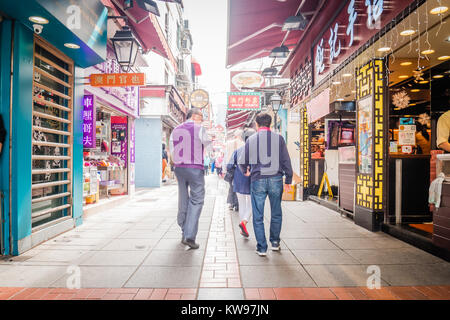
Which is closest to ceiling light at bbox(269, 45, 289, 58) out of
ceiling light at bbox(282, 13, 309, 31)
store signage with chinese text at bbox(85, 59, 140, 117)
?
ceiling light at bbox(282, 13, 309, 31)

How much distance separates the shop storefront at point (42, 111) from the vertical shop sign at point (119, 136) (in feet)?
11.9

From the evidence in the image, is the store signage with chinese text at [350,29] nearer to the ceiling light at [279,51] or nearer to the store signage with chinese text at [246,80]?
the ceiling light at [279,51]

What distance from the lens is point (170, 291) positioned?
2.89 metres

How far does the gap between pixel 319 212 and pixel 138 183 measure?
1021 cm

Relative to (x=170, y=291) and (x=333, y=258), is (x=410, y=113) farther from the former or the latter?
(x=170, y=291)

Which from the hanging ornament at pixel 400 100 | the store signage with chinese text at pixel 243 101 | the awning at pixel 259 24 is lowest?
the hanging ornament at pixel 400 100

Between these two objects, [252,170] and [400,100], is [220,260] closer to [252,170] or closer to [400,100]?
[252,170]

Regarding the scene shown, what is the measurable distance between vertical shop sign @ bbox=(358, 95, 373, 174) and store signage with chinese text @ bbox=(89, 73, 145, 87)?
4706 millimetres

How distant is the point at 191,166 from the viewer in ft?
14.3

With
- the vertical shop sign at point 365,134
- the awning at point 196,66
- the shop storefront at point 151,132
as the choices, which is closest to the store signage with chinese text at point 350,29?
the vertical shop sign at point 365,134

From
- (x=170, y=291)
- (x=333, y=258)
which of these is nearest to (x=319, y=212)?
(x=333, y=258)

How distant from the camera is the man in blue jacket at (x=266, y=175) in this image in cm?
408

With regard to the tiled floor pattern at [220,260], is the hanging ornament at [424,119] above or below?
above

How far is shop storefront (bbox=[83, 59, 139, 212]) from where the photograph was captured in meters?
6.52
